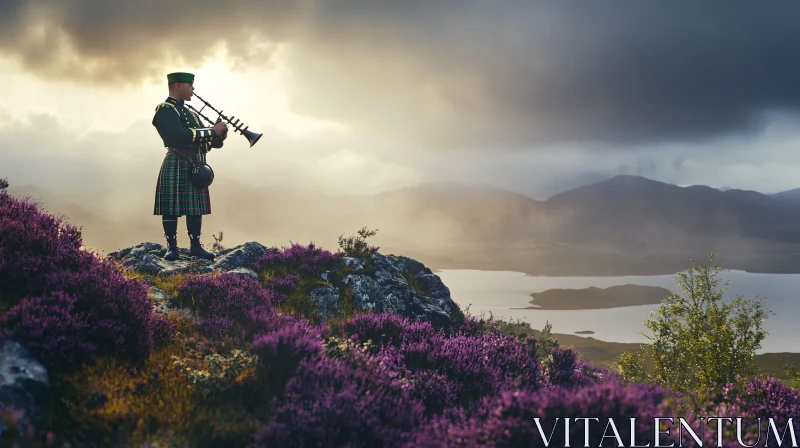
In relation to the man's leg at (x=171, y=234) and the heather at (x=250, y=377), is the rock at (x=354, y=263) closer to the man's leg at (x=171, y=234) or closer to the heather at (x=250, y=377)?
the heather at (x=250, y=377)

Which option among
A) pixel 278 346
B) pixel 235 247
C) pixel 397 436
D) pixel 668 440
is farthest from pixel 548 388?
pixel 235 247

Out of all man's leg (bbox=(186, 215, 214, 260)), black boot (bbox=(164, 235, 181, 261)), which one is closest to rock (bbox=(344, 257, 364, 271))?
man's leg (bbox=(186, 215, 214, 260))

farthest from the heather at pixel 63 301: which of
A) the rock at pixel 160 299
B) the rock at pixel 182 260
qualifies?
the rock at pixel 182 260

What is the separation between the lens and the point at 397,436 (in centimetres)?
448

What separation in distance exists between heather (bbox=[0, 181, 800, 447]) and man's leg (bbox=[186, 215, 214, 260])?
3.15 meters

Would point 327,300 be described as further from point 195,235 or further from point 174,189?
point 174,189

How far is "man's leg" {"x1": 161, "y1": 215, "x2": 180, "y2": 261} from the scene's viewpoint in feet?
36.9

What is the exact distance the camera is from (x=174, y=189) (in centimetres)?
1101

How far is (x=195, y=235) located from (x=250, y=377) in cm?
718

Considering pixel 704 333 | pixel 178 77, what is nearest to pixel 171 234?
pixel 178 77

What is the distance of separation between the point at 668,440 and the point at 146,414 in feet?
15.5

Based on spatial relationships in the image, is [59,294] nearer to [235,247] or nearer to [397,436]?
[397,436]

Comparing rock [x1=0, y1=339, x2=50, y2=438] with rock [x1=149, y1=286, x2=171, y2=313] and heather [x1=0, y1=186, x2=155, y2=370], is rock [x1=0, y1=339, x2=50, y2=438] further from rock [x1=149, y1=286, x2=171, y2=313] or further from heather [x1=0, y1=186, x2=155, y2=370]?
rock [x1=149, y1=286, x2=171, y2=313]

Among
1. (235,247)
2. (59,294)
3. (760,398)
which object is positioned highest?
(235,247)
